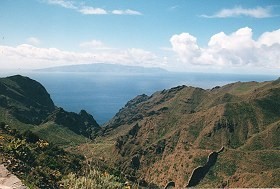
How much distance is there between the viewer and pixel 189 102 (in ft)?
617

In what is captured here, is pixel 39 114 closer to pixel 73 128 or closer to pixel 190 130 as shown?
pixel 73 128

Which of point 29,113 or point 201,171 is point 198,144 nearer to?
point 201,171

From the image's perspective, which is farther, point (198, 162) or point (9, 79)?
point (9, 79)

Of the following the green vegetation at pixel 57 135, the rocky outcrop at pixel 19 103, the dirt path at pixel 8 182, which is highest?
the dirt path at pixel 8 182

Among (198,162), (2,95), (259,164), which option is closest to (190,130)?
(198,162)

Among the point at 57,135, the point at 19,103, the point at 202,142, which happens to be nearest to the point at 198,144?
the point at 202,142

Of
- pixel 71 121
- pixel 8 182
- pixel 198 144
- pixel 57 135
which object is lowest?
pixel 57 135

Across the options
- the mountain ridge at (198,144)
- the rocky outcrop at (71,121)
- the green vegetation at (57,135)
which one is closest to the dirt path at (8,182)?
the mountain ridge at (198,144)

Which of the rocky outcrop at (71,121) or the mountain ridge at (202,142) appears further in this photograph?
the rocky outcrop at (71,121)

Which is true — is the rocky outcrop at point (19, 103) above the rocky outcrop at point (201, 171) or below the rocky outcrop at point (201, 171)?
above

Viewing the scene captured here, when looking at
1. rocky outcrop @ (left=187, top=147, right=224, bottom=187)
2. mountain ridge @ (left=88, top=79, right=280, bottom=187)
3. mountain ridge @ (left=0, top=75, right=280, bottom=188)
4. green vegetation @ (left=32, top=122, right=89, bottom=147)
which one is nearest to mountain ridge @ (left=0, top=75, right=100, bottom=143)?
mountain ridge @ (left=0, top=75, right=280, bottom=188)

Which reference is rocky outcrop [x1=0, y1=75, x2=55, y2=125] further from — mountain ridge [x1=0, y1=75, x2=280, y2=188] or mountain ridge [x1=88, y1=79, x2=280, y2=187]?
mountain ridge [x1=88, y1=79, x2=280, y2=187]

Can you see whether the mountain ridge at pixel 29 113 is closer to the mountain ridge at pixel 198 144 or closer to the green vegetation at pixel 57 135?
the mountain ridge at pixel 198 144

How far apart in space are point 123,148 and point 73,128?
1849 inches
